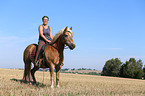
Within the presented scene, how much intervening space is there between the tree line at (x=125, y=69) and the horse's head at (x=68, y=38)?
51.6 m

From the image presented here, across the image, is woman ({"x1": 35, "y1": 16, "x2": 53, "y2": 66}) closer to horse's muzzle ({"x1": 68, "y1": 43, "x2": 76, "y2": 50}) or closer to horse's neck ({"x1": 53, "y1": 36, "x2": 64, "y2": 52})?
horse's neck ({"x1": 53, "y1": 36, "x2": 64, "y2": 52})

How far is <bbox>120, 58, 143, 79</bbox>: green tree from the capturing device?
181ft

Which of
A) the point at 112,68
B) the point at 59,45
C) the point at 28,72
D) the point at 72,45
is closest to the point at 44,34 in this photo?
the point at 59,45

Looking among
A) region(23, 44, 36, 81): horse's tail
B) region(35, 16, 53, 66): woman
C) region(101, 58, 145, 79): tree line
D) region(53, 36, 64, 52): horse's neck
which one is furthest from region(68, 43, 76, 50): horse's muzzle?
region(101, 58, 145, 79): tree line

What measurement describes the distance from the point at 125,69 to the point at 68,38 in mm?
53974

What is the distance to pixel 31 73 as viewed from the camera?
9414 millimetres

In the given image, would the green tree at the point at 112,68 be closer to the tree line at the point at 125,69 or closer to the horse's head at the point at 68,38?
the tree line at the point at 125,69

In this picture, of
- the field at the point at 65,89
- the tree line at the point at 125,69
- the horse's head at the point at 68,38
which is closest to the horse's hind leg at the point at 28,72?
the field at the point at 65,89

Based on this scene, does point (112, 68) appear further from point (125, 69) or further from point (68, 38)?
point (68, 38)

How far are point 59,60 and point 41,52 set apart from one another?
3.23 feet

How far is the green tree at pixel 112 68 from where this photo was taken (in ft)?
198

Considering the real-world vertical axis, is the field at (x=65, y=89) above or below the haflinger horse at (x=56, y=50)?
below

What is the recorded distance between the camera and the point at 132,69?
181 ft

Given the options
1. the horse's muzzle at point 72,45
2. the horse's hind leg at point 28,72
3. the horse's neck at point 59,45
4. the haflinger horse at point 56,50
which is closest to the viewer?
the horse's muzzle at point 72,45
